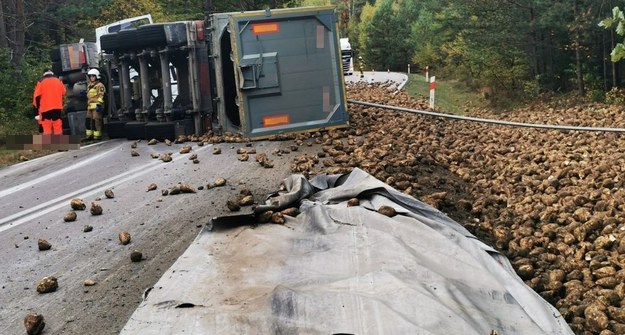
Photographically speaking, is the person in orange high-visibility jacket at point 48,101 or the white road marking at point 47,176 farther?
the person in orange high-visibility jacket at point 48,101

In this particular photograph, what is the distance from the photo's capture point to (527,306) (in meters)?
3.99

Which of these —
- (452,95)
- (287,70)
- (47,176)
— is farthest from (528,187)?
(452,95)

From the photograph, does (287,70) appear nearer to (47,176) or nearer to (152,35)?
(152,35)

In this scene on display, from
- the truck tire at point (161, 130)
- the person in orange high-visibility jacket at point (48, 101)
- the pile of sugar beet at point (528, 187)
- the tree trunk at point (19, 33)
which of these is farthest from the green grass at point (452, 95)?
the tree trunk at point (19, 33)

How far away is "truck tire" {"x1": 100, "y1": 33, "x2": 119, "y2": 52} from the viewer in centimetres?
1273

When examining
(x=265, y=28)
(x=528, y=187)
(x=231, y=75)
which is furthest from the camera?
(x=231, y=75)

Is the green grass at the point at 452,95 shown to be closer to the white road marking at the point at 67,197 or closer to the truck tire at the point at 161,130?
the truck tire at the point at 161,130

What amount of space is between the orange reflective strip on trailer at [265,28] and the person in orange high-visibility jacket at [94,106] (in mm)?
4664

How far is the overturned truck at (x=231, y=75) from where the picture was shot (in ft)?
34.4

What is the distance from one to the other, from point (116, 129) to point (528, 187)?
8.78 meters

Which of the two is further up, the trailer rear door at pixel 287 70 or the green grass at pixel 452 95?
the trailer rear door at pixel 287 70

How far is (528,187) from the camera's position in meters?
7.85

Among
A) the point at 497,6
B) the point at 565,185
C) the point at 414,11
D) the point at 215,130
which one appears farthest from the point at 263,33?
the point at 414,11

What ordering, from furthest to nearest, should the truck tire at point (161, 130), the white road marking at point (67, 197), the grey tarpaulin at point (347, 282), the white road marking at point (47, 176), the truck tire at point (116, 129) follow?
the truck tire at point (116, 129)
the truck tire at point (161, 130)
the white road marking at point (47, 176)
the white road marking at point (67, 197)
the grey tarpaulin at point (347, 282)
